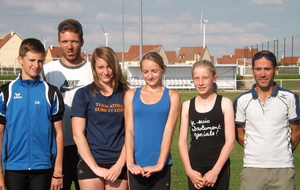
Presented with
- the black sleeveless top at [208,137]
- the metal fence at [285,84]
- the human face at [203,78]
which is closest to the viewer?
the black sleeveless top at [208,137]

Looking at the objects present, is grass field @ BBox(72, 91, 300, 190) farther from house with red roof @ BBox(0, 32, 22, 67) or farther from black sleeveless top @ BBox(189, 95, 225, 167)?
house with red roof @ BBox(0, 32, 22, 67)

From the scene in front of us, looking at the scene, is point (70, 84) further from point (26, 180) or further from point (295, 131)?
point (295, 131)

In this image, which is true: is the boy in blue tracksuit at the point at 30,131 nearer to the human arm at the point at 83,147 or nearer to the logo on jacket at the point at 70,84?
the human arm at the point at 83,147

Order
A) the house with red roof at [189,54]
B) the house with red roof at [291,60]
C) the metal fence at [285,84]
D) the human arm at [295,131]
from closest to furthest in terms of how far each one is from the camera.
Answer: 1. the human arm at [295,131]
2. the metal fence at [285,84]
3. the house with red roof at [291,60]
4. the house with red roof at [189,54]

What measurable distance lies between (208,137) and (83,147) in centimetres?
125

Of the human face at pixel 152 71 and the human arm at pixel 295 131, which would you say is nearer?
the human face at pixel 152 71

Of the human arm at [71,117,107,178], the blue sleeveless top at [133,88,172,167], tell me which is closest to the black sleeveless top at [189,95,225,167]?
the blue sleeveless top at [133,88,172,167]

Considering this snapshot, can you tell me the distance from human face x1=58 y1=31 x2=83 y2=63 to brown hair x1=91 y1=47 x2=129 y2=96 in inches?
13.9

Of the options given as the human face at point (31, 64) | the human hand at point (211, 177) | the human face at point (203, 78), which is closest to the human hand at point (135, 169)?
the human hand at point (211, 177)

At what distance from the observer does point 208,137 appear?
3963 millimetres

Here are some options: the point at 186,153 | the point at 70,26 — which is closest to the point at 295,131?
the point at 186,153

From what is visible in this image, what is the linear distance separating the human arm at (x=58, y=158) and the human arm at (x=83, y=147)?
16cm

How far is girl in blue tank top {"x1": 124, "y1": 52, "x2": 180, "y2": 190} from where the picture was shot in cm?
379

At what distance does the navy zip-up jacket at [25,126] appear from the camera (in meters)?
3.79
